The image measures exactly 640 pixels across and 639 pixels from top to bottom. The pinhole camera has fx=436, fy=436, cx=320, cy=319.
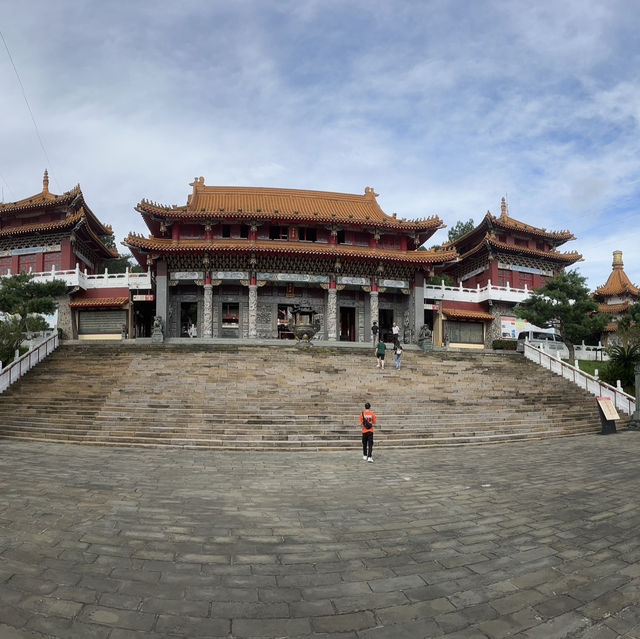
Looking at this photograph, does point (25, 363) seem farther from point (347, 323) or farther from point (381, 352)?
point (347, 323)

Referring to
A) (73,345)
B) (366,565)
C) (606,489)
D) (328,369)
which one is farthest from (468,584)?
(73,345)

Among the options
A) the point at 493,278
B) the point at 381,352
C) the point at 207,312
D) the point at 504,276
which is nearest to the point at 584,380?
the point at 381,352

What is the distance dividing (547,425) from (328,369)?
314 inches

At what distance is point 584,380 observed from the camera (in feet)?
57.0

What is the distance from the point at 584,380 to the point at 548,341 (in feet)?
34.9

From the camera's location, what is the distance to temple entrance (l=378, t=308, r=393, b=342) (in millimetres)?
29500

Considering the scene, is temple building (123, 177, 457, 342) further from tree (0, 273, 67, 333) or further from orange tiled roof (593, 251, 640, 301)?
orange tiled roof (593, 251, 640, 301)

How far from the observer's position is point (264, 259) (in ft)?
86.8

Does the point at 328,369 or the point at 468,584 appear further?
the point at 328,369

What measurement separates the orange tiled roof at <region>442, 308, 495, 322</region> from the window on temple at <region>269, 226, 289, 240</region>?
1173cm

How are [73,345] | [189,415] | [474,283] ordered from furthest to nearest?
[474,283]
[73,345]
[189,415]

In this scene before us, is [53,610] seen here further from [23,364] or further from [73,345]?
[73,345]

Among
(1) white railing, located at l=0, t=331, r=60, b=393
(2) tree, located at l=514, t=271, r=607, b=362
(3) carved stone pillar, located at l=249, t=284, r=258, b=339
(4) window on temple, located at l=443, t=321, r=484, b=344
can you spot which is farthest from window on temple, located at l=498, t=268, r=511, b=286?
(1) white railing, located at l=0, t=331, r=60, b=393

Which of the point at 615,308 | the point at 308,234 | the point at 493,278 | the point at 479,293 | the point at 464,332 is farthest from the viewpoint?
the point at 615,308
